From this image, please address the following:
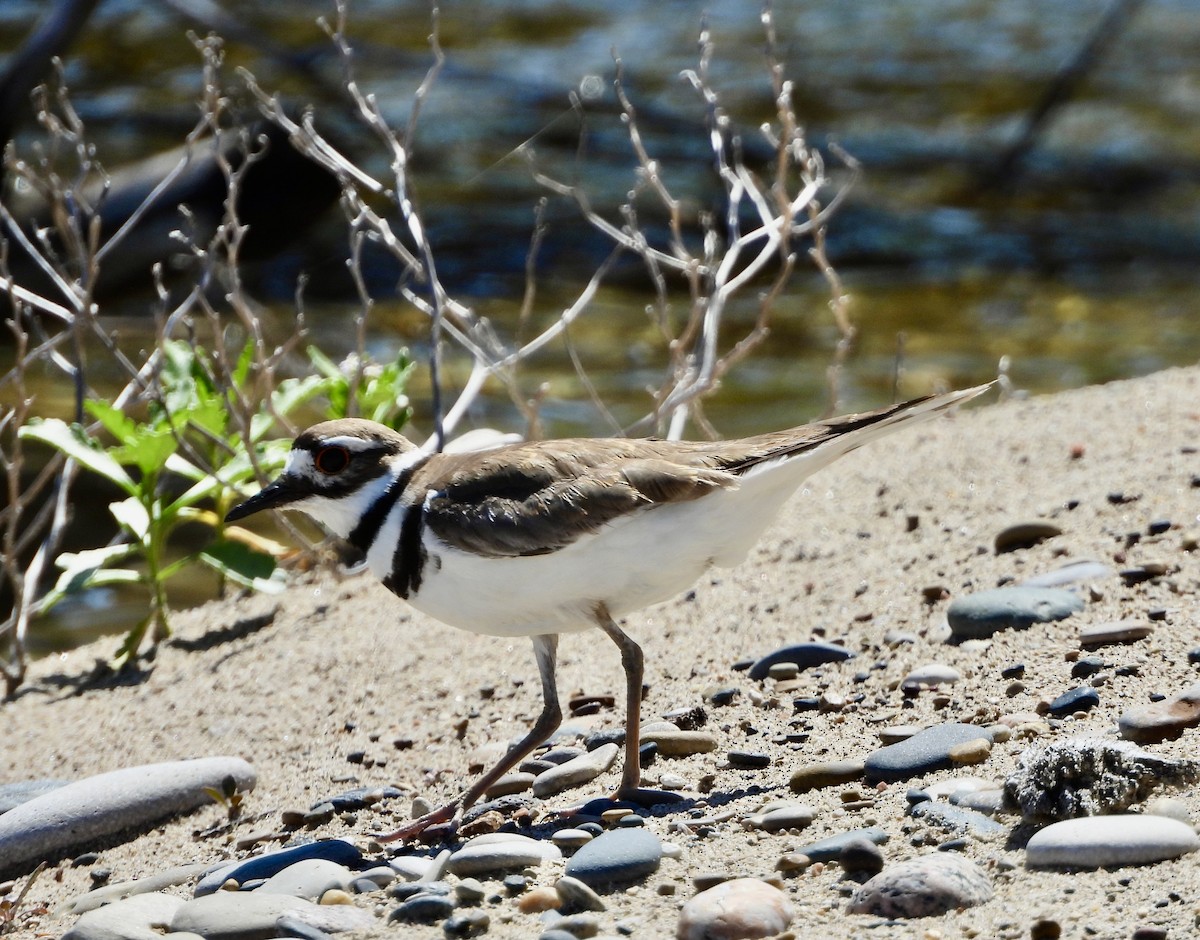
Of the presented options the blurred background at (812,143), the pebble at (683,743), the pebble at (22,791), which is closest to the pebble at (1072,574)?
the pebble at (683,743)

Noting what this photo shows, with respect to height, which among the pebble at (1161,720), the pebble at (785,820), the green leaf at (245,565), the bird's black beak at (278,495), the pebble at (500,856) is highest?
Result: the bird's black beak at (278,495)

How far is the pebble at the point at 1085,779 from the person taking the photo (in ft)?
11.5

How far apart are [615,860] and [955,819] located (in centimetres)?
78

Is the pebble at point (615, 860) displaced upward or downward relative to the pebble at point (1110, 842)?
downward

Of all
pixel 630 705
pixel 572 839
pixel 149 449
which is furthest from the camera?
pixel 149 449

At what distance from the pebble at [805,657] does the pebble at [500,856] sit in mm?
1396

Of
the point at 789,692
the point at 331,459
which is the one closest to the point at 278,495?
the point at 331,459

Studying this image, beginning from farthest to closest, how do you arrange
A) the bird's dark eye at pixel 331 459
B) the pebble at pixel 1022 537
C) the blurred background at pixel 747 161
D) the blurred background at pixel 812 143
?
the blurred background at pixel 812 143 < the blurred background at pixel 747 161 < the pebble at pixel 1022 537 < the bird's dark eye at pixel 331 459

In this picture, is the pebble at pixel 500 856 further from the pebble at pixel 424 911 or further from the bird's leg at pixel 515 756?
the bird's leg at pixel 515 756

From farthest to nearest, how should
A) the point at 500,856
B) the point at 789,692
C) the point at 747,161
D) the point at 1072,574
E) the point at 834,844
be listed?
the point at 747,161 < the point at 1072,574 < the point at 789,692 < the point at 500,856 < the point at 834,844

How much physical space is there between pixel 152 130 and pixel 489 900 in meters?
13.6

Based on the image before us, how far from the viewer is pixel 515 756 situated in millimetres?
4422

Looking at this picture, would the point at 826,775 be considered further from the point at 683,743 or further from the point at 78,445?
the point at 78,445

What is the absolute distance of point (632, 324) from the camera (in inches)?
452
